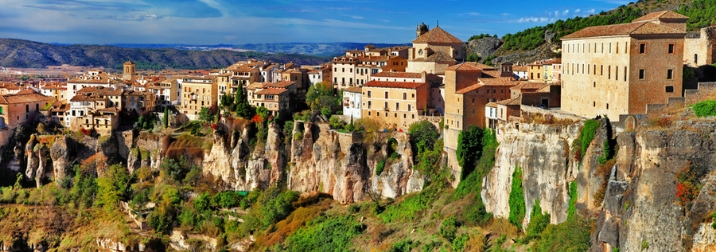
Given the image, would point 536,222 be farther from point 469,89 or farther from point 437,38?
point 437,38

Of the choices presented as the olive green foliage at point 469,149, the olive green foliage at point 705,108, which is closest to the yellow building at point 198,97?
the olive green foliage at point 469,149

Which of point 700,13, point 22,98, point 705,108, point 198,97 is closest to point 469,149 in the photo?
point 705,108

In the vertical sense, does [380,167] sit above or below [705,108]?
below

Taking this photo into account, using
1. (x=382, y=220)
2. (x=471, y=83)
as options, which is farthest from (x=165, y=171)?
(x=471, y=83)

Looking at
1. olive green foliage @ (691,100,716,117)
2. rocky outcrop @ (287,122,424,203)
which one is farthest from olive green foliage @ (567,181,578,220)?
rocky outcrop @ (287,122,424,203)

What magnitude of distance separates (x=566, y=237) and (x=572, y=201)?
2047 millimetres

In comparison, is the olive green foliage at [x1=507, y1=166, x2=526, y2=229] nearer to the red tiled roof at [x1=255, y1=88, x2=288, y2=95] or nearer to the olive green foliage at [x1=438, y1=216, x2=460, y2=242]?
the olive green foliage at [x1=438, y1=216, x2=460, y2=242]

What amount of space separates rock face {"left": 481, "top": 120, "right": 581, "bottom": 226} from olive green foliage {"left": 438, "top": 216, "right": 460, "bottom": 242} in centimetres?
180

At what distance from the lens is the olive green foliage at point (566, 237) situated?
115ft

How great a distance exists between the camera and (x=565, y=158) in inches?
1533

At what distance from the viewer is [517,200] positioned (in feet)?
139

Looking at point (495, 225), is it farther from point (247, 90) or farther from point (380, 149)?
point (247, 90)

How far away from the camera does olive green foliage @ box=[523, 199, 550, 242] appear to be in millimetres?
39531

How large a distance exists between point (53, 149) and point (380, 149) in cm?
2541
